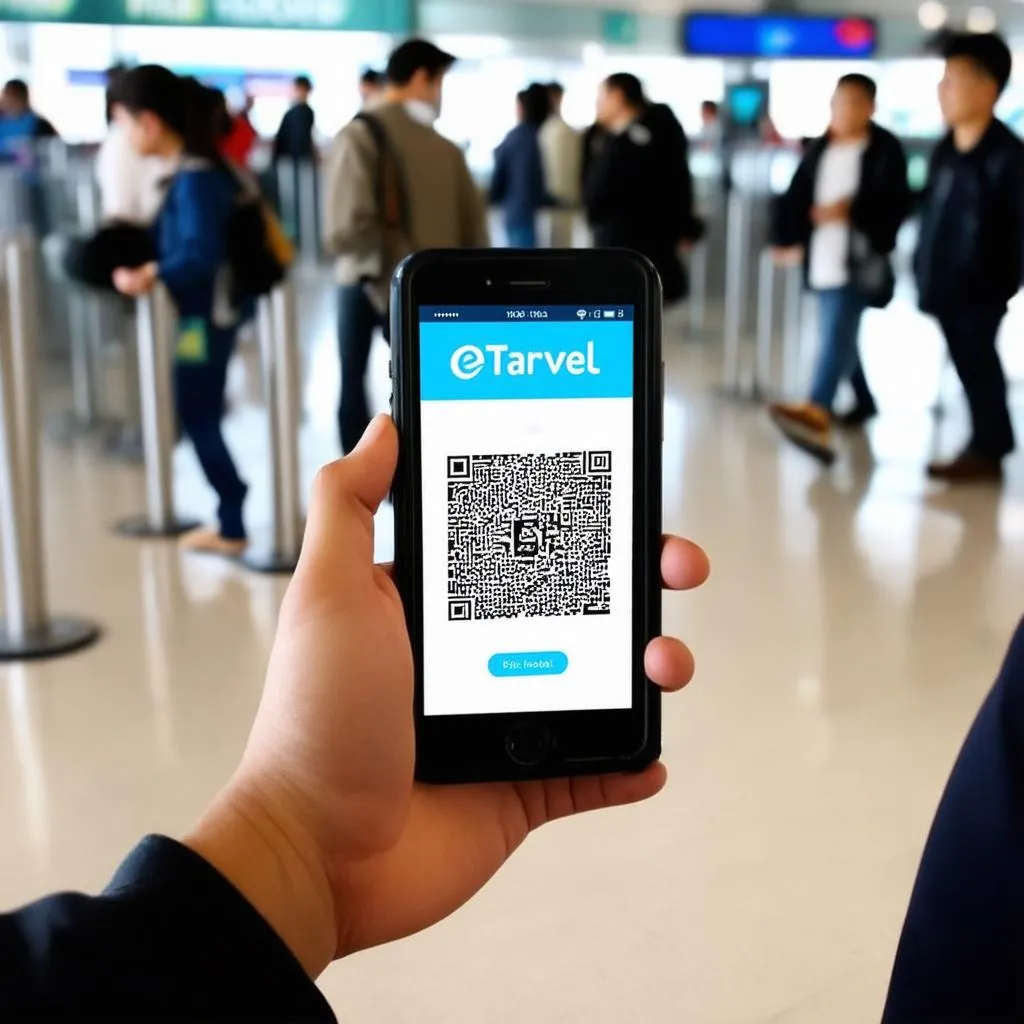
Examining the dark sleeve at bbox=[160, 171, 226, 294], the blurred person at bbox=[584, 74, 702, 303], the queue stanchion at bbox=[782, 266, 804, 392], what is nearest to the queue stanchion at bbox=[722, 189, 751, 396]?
the queue stanchion at bbox=[782, 266, 804, 392]

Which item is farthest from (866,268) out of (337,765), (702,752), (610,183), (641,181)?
(337,765)

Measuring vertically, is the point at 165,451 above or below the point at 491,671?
below

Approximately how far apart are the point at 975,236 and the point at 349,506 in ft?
12.4

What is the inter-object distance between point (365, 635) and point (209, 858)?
19 cm

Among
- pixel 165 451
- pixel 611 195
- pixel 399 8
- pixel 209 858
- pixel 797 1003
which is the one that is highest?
pixel 399 8

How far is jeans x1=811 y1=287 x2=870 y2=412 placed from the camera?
188 inches

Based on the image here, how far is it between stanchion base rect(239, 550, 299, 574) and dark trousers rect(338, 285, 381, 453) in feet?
1.36

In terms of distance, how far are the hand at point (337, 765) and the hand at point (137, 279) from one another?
2817 mm

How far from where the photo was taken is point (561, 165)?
24.7 ft

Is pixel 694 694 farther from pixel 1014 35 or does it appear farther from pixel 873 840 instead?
pixel 1014 35

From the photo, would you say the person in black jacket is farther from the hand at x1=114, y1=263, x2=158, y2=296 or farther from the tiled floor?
the hand at x1=114, y1=263, x2=158, y2=296

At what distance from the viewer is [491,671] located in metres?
1.03

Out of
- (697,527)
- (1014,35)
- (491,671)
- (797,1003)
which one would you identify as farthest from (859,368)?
(1014,35)

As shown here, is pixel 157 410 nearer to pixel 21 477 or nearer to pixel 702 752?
pixel 21 477
